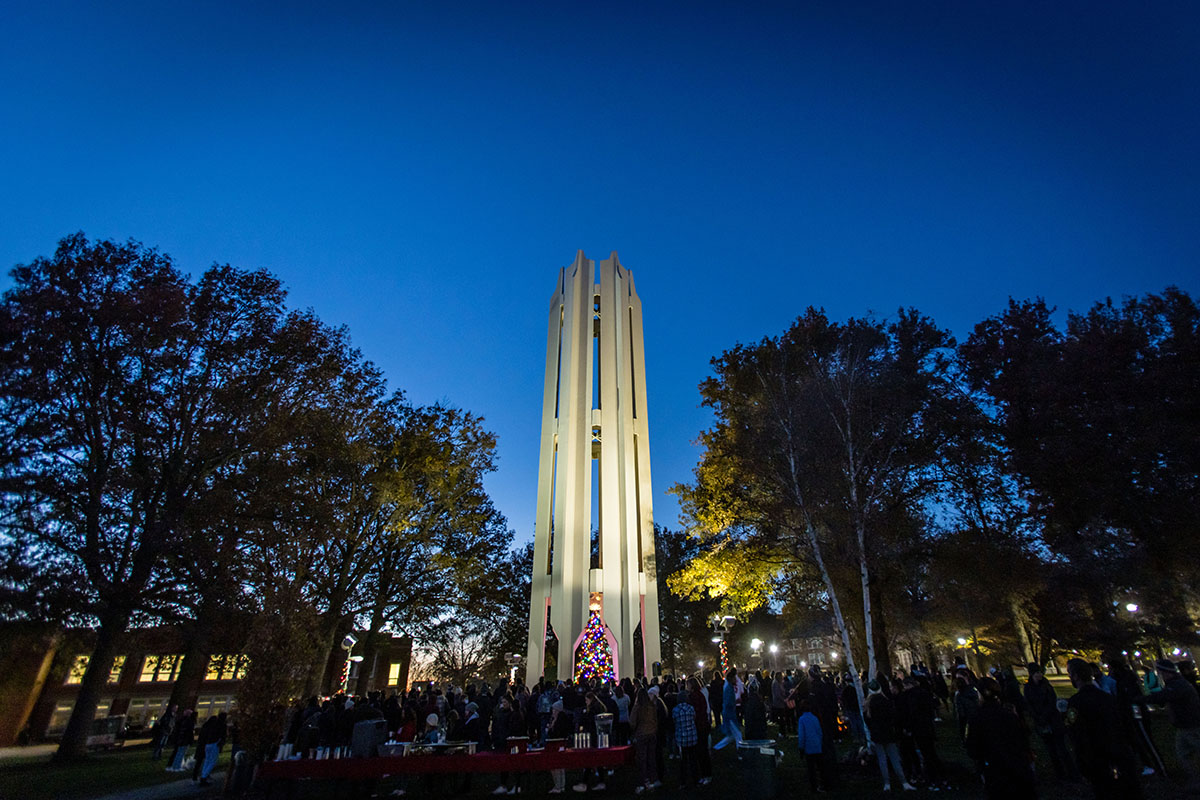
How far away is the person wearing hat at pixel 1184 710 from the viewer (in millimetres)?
6816

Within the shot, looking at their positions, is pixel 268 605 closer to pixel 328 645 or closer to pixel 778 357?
pixel 328 645

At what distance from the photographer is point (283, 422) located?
1983cm

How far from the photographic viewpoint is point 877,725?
872cm

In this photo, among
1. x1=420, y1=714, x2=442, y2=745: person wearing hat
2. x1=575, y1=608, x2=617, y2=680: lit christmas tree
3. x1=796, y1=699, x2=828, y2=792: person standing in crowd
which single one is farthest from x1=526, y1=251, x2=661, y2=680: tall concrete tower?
x1=796, y1=699, x2=828, y2=792: person standing in crowd

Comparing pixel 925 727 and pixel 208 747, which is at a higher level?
pixel 925 727

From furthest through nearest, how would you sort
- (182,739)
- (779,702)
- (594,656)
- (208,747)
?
(594,656) → (779,702) → (182,739) → (208,747)

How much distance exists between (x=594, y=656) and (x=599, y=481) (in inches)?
293

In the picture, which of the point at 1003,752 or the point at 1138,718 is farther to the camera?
the point at 1138,718

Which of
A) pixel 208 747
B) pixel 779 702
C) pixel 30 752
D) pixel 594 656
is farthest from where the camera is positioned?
pixel 30 752

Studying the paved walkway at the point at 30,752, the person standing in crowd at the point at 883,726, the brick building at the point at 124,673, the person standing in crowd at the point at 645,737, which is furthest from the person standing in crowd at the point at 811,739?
the paved walkway at the point at 30,752

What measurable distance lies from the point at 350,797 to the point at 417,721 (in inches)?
148

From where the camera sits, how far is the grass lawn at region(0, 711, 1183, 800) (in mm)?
8430

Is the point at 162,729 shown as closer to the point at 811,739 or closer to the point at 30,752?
the point at 30,752

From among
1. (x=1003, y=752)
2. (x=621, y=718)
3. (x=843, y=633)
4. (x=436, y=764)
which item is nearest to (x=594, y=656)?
(x=843, y=633)
